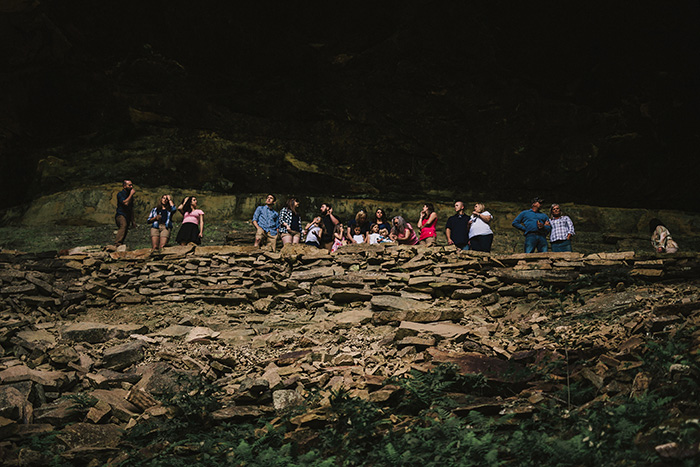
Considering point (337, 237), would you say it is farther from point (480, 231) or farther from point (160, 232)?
point (160, 232)

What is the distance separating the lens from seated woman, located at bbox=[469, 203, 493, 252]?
9.07 metres

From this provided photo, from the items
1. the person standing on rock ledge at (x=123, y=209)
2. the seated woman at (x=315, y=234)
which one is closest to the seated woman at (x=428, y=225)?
the seated woman at (x=315, y=234)

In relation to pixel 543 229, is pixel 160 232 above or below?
below

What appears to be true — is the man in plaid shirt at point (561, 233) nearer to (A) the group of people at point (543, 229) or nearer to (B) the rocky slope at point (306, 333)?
(A) the group of people at point (543, 229)

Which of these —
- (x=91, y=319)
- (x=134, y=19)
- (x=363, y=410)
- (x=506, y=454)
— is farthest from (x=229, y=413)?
(x=134, y=19)

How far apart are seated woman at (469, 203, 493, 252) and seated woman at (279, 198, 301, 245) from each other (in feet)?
11.6

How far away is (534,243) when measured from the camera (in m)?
9.06

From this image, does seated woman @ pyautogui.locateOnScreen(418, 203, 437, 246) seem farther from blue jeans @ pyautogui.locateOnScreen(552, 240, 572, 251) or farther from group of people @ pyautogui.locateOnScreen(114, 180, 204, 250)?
group of people @ pyautogui.locateOnScreen(114, 180, 204, 250)

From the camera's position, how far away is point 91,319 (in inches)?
300

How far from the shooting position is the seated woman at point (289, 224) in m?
9.92

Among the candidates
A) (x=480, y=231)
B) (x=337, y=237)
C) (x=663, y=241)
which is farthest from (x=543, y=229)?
(x=337, y=237)

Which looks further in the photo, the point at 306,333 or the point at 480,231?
the point at 480,231

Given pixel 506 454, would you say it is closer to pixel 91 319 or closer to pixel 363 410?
pixel 363 410

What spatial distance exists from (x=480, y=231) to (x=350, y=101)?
32.2 feet
